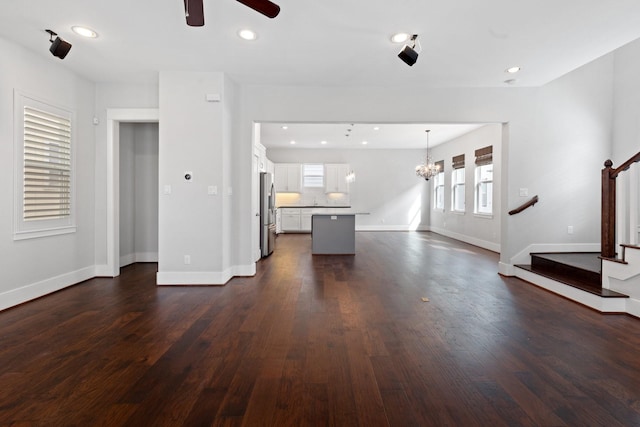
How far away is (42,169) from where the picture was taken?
3.95 meters

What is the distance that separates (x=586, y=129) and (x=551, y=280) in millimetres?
2431

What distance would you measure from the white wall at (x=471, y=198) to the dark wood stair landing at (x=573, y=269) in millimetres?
1239

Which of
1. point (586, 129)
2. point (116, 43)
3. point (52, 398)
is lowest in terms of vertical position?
point (52, 398)

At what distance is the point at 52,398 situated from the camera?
73.7 inches

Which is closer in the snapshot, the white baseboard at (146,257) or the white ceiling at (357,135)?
the white baseboard at (146,257)

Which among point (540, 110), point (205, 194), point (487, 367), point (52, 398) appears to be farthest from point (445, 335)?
point (540, 110)

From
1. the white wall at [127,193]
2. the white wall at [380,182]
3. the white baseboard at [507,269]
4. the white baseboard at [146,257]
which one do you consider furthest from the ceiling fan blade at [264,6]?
the white wall at [380,182]

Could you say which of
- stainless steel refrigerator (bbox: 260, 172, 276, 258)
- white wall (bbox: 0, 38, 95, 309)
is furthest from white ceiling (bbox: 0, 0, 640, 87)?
stainless steel refrigerator (bbox: 260, 172, 276, 258)

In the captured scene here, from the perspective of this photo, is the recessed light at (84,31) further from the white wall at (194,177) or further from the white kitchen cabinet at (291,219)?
the white kitchen cabinet at (291,219)

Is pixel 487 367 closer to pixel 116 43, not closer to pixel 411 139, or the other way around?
pixel 116 43

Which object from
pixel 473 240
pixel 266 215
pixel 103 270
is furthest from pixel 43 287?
pixel 473 240

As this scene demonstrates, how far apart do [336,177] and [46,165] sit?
823 centimetres

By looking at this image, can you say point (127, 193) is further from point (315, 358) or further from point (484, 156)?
point (484, 156)

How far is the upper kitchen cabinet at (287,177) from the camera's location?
11.2 metres
